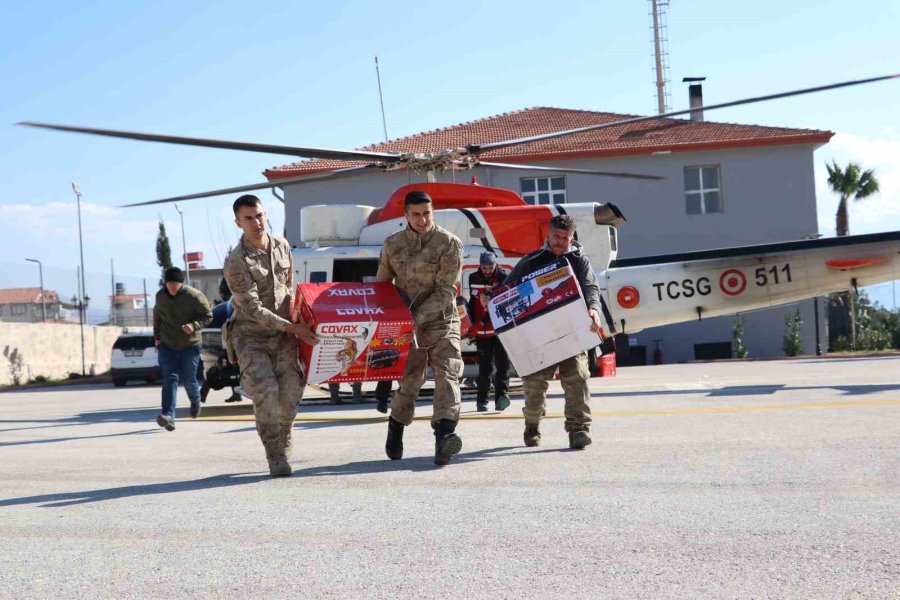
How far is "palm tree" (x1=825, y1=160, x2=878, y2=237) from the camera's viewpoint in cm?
3884

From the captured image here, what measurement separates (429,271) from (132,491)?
257cm

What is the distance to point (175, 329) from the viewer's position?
424 inches

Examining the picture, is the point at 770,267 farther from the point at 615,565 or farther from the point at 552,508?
the point at 615,565

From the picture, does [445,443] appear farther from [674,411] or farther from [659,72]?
[659,72]

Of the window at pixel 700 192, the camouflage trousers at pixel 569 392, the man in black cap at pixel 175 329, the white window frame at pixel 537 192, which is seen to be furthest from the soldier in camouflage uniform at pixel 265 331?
the window at pixel 700 192

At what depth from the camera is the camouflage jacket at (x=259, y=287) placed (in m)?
6.80

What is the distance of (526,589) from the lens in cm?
382

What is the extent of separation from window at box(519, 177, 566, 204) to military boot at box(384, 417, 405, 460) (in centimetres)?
2641

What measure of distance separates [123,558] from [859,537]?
3.36 metres

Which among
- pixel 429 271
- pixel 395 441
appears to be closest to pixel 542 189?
pixel 429 271

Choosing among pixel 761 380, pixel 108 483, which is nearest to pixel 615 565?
pixel 108 483

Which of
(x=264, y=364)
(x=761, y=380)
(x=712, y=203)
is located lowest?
(x=761, y=380)

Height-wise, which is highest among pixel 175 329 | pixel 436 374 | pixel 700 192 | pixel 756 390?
pixel 700 192

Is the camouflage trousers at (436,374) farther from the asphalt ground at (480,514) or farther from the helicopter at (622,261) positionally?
the helicopter at (622,261)
